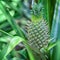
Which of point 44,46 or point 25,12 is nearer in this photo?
point 44,46

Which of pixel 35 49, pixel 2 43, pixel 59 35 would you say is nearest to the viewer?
pixel 59 35

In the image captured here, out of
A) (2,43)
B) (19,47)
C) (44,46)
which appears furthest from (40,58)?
(19,47)

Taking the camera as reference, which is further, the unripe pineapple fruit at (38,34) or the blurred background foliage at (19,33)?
the unripe pineapple fruit at (38,34)

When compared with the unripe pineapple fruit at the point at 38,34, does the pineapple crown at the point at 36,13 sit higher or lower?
higher

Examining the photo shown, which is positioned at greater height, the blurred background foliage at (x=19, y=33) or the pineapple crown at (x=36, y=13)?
the pineapple crown at (x=36, y=13)

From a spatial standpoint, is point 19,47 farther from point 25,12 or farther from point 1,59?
point 1,59

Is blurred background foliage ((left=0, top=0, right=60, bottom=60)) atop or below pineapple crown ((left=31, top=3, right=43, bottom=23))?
below

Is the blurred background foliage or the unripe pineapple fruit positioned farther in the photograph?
the unripe pineapple fruit

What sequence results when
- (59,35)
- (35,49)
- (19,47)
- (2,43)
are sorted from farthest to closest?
(19,47)
(2,43)
(35,49)
(59,35)

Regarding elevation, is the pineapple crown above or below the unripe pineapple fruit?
above

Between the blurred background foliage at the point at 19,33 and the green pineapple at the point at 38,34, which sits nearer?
the blurred background foliage at the point at 19,33

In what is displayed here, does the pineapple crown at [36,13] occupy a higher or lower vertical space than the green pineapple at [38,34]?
higher
